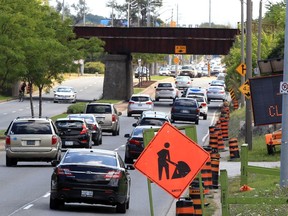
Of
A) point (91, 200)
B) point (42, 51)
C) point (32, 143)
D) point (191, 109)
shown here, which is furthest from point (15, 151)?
point (191, 109)

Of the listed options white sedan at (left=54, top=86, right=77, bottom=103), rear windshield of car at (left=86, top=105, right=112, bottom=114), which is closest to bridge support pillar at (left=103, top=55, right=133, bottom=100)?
white sedan at (left=54, top=86, right=77, bottom=103)

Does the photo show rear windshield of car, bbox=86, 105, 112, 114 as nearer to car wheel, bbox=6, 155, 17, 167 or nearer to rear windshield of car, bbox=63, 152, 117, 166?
car wheel, bbox=6, 155, 17, 167

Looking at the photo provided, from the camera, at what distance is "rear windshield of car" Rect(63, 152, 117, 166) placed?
71.4 ft

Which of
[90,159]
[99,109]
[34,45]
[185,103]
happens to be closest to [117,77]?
[185,103]

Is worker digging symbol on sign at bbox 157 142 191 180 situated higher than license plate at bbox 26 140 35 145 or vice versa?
worker digging symbol on sign at bbox 157 142 191 180

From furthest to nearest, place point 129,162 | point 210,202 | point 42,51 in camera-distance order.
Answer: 1. point 42,51
2. point 129,162
3. point 210,202

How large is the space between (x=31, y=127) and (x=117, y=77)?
5676 centimetres

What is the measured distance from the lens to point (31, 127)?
109ft

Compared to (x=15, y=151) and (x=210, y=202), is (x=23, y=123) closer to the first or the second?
(x=15, y=151)

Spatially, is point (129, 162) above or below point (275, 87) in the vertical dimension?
below

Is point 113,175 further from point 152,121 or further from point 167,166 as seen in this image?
point 152,121

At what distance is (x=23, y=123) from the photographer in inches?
1307

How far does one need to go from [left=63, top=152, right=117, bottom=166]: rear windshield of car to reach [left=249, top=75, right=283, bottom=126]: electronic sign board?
44.3 feet

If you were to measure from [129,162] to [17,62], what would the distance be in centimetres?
1443
